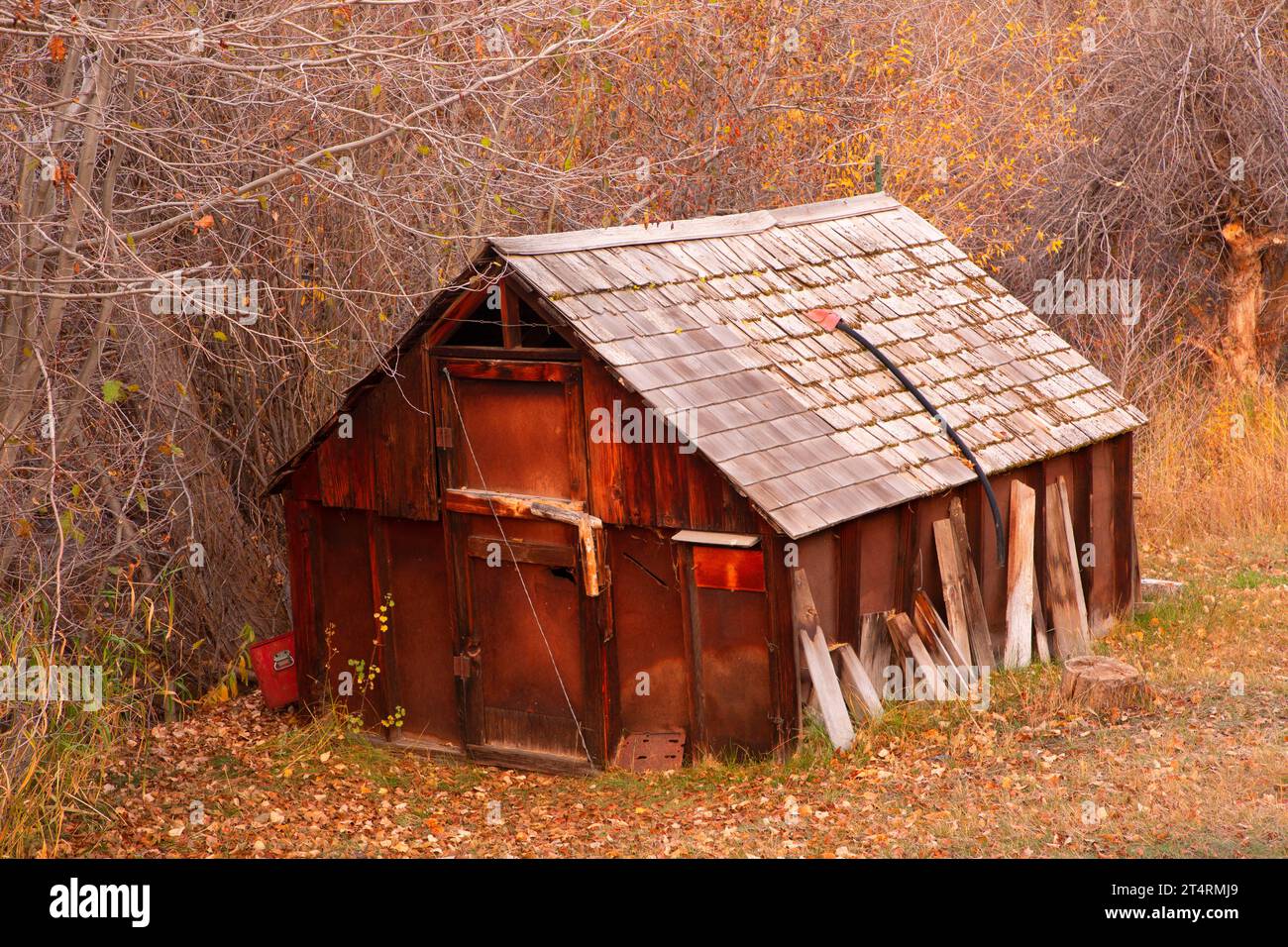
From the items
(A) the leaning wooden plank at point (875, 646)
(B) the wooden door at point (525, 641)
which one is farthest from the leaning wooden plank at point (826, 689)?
(B) the wooden door at point (525, 641)

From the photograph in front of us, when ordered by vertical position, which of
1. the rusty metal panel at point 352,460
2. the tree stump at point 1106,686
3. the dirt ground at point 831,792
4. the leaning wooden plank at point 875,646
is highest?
the rusty metal panel at point 352,460

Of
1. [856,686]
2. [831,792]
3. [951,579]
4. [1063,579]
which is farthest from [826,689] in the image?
[1063,579]

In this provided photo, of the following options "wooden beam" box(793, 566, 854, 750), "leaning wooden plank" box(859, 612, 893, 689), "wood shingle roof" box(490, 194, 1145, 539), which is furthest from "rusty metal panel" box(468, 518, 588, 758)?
"leaning wooden plank" box(859, 612, 893, 689)

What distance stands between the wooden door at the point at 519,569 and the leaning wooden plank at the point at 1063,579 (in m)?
4.24

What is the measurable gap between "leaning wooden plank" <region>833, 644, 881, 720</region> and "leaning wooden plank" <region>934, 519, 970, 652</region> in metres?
1.14

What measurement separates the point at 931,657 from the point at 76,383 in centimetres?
653

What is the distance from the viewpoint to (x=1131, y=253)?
19953mm

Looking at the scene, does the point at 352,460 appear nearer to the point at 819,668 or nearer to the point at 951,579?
the point at 819,668

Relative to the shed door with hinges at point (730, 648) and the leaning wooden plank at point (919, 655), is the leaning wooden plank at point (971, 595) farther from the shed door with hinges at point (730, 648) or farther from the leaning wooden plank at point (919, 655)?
the shed door with hinges at point (730, 648)

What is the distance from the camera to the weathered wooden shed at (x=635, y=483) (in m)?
9.45

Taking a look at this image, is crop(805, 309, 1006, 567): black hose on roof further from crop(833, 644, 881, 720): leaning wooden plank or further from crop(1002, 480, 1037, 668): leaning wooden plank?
crop(833, 644, 881, 720): leaning wooden plank

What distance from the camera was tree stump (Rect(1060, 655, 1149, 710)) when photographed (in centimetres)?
982

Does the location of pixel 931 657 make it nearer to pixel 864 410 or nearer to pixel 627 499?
pixel 864 410

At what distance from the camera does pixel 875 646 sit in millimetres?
9992
